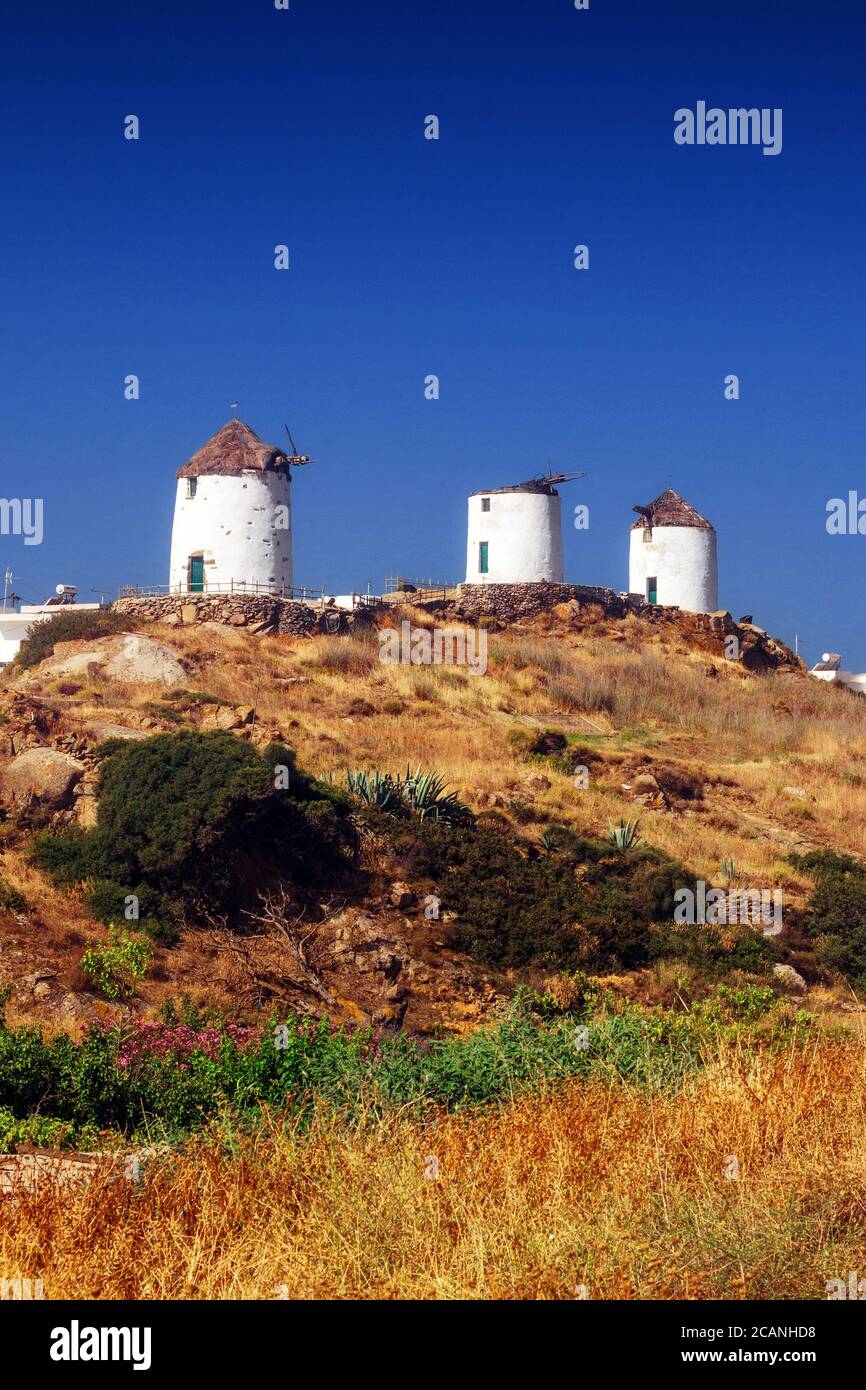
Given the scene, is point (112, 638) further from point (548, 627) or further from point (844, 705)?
point (844, 705)

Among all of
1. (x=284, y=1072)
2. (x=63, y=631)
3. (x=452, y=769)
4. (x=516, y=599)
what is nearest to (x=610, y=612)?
→ (x=516, y=599)

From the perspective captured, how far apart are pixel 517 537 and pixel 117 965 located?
90.0 feet

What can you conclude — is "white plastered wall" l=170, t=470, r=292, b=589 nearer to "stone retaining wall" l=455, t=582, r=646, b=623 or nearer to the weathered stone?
"stone retaining wall" l=455, t=582, r=646, b=623

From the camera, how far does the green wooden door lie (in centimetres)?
3472

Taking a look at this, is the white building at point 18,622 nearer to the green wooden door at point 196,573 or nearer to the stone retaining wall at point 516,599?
the green wooden door at point 196,573

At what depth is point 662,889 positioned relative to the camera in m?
18.2

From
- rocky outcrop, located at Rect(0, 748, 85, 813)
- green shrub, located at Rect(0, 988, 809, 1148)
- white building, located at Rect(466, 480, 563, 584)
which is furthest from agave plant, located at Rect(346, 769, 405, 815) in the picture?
white building, located at Rect(466, 480, 563, 584)

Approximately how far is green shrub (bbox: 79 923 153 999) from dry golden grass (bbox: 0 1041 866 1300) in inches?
266

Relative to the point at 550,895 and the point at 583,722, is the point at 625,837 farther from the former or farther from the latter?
the point at 583,722

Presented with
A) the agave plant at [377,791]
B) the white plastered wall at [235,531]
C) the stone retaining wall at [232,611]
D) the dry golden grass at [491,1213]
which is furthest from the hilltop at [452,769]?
the dry golden grass at [491,1213]

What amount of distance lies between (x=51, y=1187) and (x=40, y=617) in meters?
30.3

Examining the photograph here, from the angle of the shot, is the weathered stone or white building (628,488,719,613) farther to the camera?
white building (628,488,719,613)
